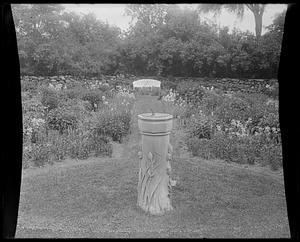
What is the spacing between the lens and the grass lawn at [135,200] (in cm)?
276

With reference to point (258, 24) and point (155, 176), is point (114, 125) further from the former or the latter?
point (258, 24)

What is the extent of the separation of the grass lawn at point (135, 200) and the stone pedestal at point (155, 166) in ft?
0.19

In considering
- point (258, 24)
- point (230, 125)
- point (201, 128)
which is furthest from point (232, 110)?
point (258, 24)

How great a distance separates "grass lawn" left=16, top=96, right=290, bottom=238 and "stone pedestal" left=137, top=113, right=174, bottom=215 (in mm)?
59

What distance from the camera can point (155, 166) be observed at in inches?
110

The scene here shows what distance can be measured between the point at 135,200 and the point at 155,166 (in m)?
0.29

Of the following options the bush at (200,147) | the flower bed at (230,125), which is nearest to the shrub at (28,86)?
the flower bed at (230,125)

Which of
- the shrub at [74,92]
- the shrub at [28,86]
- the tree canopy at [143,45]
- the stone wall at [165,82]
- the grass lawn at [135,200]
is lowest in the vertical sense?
the grass lawn at [135,200]

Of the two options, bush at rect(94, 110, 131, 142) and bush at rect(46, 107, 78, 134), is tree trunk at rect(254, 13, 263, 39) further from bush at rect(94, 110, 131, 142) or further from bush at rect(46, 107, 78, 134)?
bush at rect(46, 107, 78, 134)

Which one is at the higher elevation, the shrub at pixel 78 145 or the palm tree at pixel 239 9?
the palm tree at pixel 239 9

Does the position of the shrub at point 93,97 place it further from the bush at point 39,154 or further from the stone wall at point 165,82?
the bush at point 39,154

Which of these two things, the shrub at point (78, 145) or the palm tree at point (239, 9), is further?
the shrub at point (78, 145)

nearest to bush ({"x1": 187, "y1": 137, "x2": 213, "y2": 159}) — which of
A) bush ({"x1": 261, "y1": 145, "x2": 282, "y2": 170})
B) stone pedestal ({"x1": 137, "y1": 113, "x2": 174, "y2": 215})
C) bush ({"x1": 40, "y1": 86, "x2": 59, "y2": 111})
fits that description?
stone pedestal ({"x1": 137, "y1": 113, "x2": 174, "y2": 215})

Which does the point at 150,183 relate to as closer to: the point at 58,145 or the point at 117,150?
the point at 117,150
